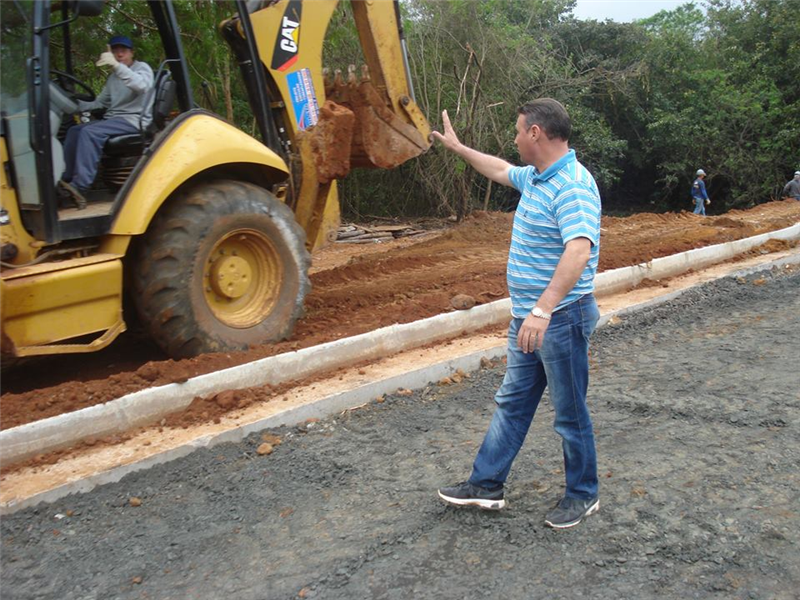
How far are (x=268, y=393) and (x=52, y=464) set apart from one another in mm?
1442

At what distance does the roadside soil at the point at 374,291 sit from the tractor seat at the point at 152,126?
1593mm

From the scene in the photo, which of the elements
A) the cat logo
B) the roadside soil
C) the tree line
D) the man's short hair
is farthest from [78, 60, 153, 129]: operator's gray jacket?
the tree line

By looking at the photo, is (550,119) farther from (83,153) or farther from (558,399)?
(83,153)

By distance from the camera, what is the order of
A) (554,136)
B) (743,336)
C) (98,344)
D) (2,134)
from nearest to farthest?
(554,136) < (2,134) < (98,344) < (743,336)

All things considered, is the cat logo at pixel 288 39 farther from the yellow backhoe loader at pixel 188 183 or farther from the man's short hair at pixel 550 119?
the man's short hair at pixel 550 119

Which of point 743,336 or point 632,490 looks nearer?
point 632,490

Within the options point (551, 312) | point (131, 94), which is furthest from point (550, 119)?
point (131, 94)

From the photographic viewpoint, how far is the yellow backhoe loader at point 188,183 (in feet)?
17.2

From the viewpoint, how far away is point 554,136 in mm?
3609

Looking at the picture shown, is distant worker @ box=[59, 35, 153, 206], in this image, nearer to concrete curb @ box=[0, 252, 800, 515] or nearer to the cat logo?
the cat logo

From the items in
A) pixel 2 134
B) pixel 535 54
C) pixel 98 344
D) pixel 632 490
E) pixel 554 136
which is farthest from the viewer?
pixel 535 54

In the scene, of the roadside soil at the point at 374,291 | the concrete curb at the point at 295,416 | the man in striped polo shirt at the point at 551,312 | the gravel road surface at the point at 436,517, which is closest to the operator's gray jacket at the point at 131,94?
the roadside soil at the point at 374,291

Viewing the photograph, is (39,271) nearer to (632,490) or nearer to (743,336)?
(632,490)

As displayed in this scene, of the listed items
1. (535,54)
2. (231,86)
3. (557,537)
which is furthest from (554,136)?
(535,54)
